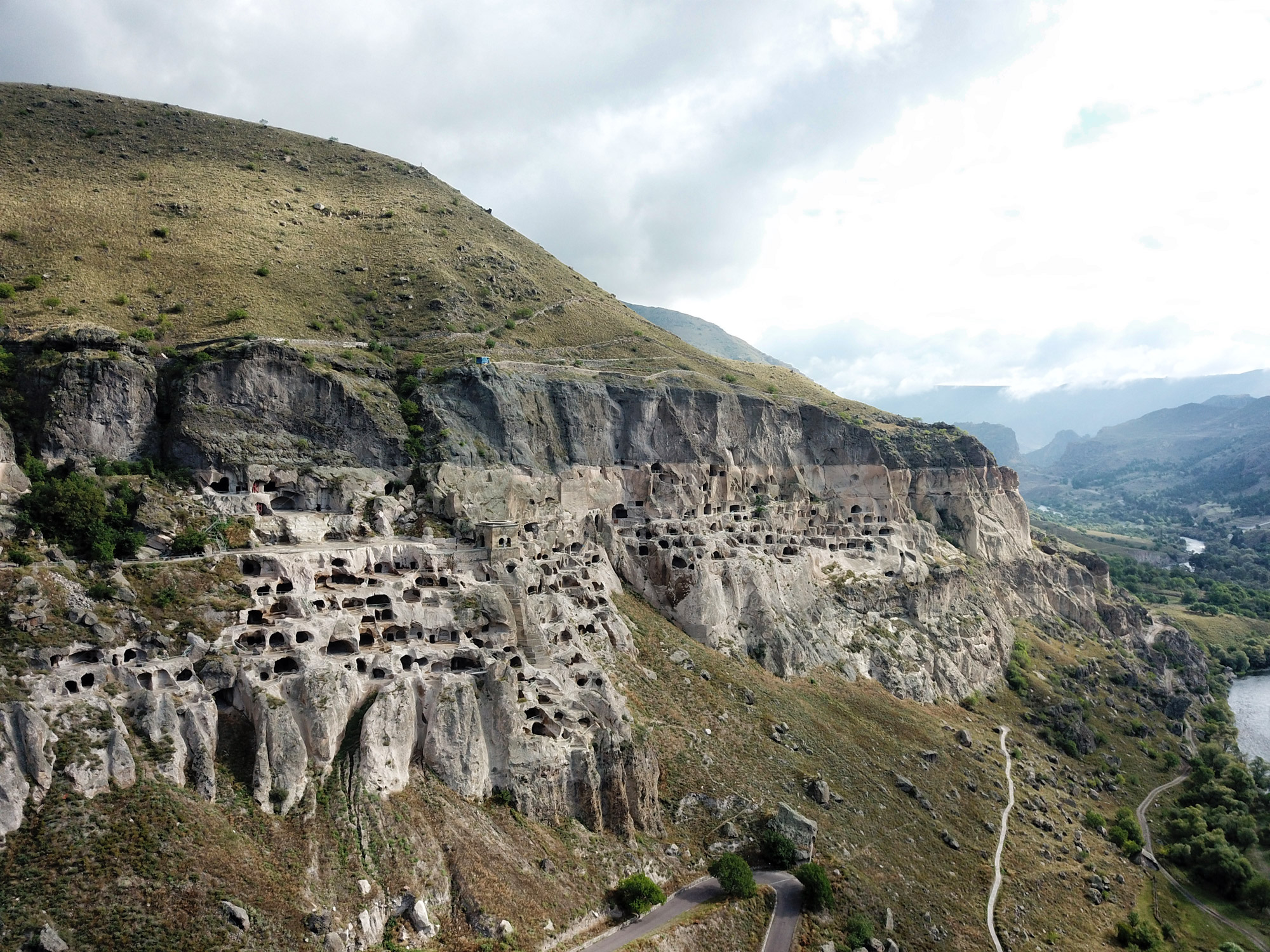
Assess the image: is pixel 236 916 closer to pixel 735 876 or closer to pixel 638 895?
pixel 638 895

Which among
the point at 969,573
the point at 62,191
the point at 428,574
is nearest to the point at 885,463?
the point at 969,573

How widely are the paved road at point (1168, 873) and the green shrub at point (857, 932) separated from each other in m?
35.3

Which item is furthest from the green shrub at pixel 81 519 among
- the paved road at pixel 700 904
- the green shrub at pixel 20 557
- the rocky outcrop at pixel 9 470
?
the paved road at pixel 700 904

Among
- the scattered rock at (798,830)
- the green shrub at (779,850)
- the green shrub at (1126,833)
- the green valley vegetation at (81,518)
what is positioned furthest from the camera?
the green shrub at (1126,833)

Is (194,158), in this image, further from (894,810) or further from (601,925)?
(894,810)

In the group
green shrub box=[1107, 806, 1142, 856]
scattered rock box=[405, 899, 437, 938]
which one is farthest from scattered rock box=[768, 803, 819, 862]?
green shrub box=[1107, 806, 1142, 856]

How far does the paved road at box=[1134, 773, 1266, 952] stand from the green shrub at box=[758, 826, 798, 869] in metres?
37.7

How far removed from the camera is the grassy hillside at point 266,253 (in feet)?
227

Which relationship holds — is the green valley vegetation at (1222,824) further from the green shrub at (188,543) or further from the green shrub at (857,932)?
the green shrub at (188,543)

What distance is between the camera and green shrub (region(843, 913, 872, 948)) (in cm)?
4171

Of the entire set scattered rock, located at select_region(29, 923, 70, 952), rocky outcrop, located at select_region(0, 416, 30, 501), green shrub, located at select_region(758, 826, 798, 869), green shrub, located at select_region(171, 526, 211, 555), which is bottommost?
green shrub, located at select_region(758, 826, 798, 869)

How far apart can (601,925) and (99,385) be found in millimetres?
50248

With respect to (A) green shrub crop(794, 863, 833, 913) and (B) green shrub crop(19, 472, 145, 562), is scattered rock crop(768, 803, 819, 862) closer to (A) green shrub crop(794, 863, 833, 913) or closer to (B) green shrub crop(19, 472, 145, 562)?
(A) green shrub crop(794, 863, 833, 913)

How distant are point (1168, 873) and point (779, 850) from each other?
4040 centimetres
